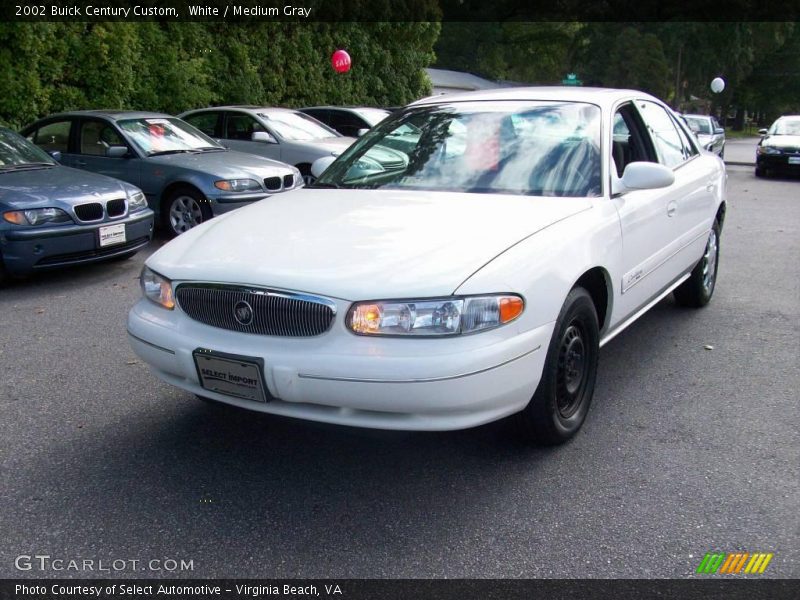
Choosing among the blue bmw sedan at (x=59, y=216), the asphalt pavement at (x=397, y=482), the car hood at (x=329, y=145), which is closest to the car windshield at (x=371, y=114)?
the car hood at (x=329, y=145)

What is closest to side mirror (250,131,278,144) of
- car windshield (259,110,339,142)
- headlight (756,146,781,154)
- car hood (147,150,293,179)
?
car windshield (259,110,339,142)

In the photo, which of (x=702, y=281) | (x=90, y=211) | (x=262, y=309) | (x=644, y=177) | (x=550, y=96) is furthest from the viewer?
(x=90, y=211)

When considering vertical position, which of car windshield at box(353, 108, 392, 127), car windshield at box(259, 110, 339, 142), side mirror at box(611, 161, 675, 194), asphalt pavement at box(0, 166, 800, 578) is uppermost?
car windshield at box(353, 108, 392, 127)

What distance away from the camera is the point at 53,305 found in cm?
602

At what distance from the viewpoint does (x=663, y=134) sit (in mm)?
5105

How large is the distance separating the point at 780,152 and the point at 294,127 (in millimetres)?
11708

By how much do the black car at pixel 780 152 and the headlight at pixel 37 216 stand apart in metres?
16.0

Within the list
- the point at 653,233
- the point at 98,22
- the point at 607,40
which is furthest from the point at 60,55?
the point at 607,40

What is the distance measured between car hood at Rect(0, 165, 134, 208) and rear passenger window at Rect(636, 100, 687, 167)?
4.58 metres

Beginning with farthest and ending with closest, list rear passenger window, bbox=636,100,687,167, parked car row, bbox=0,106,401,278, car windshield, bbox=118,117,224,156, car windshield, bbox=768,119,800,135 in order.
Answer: car windshield, bbox=768,119,800,135 → car windshield, bbox=118,117,224,156 → parked car row, bbox=0,106,401,278 → rear passenger window, bbox=636,100,687,167

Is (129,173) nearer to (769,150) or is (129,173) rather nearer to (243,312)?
(243,312)

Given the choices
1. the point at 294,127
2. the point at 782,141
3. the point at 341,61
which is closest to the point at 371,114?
the point at 294,127

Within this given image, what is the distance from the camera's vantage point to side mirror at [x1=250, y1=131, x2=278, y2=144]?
35.5 ft

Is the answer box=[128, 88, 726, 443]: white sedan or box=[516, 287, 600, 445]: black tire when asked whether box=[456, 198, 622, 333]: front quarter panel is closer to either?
box=[128, 88, 726, 443]: white sedan
